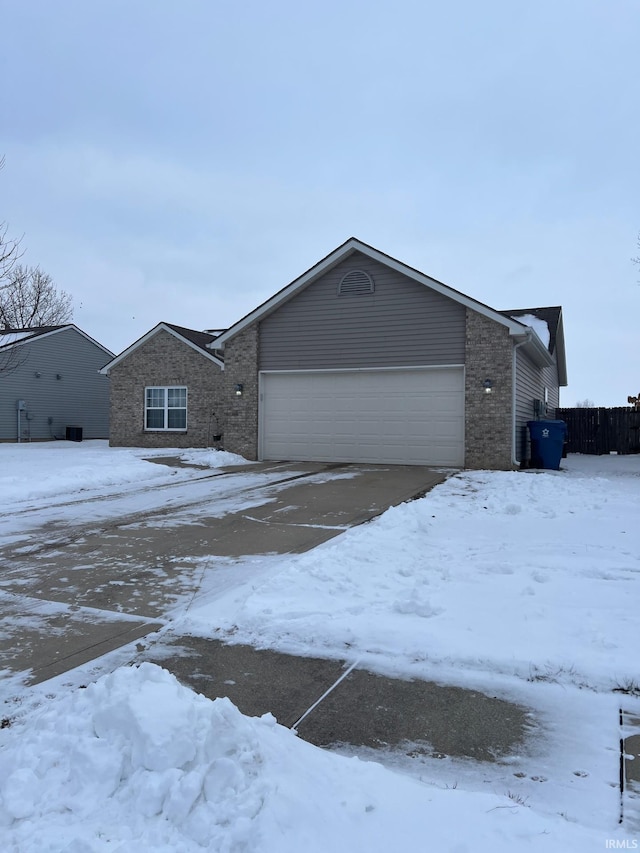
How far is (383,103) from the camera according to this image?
20.3 metres

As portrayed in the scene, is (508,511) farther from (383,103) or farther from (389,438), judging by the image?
(383,103)

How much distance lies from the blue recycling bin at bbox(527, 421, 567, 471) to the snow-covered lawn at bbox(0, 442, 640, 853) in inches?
361

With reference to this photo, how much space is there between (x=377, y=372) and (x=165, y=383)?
8.95m

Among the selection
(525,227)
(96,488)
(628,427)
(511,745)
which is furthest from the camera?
(525,227)

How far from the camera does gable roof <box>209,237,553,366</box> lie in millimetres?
13305

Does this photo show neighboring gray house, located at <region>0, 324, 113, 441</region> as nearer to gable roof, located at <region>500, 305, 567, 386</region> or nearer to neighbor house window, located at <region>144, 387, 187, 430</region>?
neighbor house window, located at <region>144, 387, 187, 430</region>

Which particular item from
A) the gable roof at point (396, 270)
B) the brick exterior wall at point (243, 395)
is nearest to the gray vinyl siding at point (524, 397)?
the gable roof at point (396, 270)

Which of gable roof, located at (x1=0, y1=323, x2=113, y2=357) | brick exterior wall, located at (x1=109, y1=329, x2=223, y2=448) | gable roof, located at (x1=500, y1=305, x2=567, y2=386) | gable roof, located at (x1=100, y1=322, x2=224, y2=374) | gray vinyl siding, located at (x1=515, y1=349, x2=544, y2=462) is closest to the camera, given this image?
gray vinyl siding, located at (x1=515, y1=349, x2=544, y2=462)

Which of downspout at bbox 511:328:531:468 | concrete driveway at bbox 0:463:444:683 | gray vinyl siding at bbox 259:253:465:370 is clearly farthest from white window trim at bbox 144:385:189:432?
downspout at bbox 511:328:531:468

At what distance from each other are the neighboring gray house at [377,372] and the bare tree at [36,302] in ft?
95.8

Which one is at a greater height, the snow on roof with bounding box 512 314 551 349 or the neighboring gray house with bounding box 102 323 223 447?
the snow on roof with bounding box 512 314 551 349

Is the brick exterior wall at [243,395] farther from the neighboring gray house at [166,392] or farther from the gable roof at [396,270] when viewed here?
the neighboring gray house at [166,392]

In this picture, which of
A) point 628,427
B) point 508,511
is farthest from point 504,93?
point 508,511

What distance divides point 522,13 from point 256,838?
17814mm
